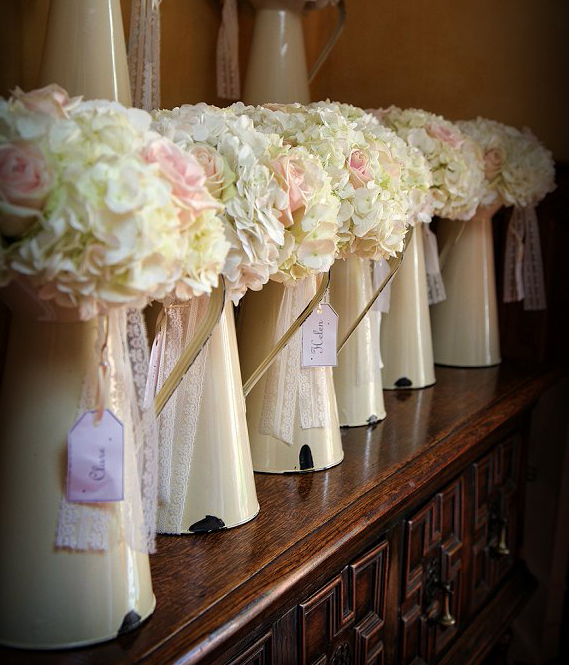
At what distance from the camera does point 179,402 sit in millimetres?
826

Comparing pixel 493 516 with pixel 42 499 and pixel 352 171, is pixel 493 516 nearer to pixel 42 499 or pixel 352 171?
pixel 352 171

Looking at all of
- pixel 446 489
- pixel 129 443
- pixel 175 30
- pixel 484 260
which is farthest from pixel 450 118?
pixel 129 443

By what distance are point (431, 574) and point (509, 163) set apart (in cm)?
73

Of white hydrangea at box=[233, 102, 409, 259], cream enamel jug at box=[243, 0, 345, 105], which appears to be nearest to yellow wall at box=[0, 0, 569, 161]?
cream enamel jug at box=[243, 0, 345, 105]

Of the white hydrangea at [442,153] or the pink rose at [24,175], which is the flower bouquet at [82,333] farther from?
the white hydrangea at [442,153]

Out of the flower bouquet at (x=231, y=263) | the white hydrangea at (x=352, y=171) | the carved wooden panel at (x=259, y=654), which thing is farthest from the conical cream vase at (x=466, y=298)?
the carved wooden panel at (x=259, y=654)

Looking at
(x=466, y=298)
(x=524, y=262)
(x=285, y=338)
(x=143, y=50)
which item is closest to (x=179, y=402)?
(x=285, y=338)

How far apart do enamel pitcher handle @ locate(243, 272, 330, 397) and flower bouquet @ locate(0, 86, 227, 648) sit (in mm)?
234

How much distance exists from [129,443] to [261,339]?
35 centimetres

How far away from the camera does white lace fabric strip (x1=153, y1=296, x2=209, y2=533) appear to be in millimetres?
823

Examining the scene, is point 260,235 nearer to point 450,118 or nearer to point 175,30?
point 175,30

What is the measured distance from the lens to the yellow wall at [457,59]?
69.7 inches

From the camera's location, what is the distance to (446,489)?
125cm

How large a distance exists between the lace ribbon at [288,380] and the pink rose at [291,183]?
18cm
